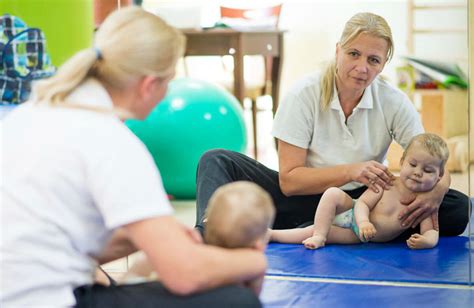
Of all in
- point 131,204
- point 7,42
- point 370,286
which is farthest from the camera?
point 7,42

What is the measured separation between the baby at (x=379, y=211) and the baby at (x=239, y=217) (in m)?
1.03

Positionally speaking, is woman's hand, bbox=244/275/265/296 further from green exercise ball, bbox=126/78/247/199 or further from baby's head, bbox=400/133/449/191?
green exercise ball, bbox=126/78/247/199

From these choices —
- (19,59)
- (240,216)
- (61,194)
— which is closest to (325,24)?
(19,59)

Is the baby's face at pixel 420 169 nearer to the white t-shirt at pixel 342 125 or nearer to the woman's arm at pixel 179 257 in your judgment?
the white t-shirt at pixel 342 125

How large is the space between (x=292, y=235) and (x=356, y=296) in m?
0.56

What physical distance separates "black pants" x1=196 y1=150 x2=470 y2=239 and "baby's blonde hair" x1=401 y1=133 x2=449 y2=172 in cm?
23

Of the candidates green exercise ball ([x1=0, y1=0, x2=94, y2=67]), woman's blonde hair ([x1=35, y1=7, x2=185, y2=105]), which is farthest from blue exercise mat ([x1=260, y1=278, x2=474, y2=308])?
green exercise ball ([x1=0, y1=0, x2=94, y2=67])

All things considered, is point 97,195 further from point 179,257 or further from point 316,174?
point 316,174

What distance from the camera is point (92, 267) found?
1399mm

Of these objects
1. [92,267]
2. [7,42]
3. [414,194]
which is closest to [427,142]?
[414,194]

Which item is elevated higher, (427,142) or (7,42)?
(7,42)

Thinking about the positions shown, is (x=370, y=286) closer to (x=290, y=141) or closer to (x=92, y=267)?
(x=290, y=141)

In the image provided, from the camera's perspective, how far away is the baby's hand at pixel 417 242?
2420 millimetres

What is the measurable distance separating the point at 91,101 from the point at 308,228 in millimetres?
1288
